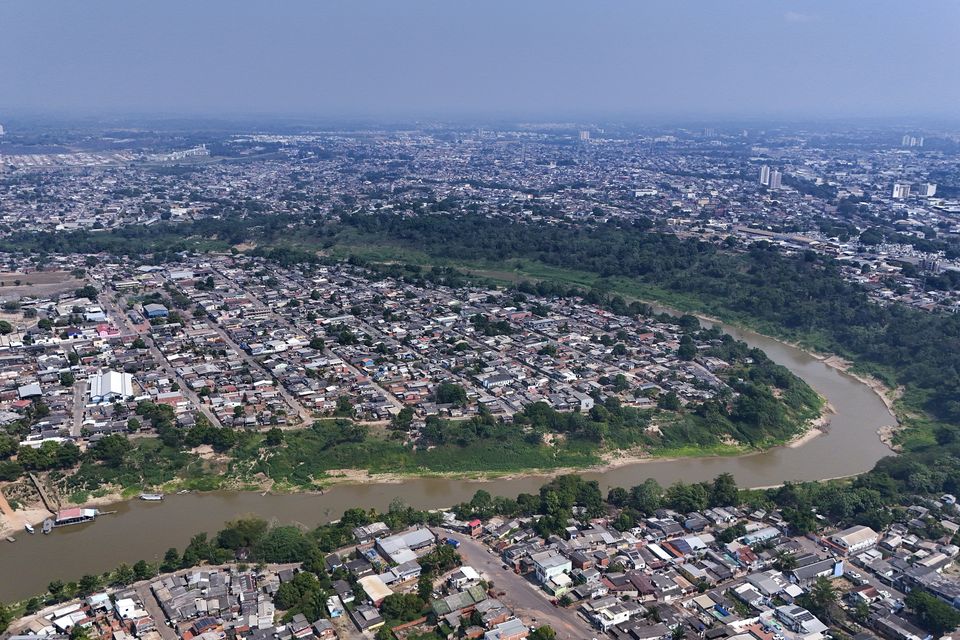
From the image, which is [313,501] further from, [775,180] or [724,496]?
[775,180]

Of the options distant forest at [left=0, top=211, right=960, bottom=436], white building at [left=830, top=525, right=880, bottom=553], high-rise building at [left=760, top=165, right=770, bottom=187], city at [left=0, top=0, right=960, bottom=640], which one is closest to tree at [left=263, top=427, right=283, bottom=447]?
city at [left=0, top=0, right=960, bottom=640]

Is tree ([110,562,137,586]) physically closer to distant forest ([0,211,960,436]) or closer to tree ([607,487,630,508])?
tree ([607,487,630,508])

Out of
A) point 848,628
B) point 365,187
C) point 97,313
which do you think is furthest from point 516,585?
point 365,187

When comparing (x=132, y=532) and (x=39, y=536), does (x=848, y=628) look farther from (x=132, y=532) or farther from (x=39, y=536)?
(x=39, y=536)

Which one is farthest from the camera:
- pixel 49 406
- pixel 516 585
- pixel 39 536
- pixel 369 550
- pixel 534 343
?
pixel 534 343

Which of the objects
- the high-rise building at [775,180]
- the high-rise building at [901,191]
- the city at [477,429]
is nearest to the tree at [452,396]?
the city at [477,429]

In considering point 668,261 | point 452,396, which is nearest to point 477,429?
point 452,396
